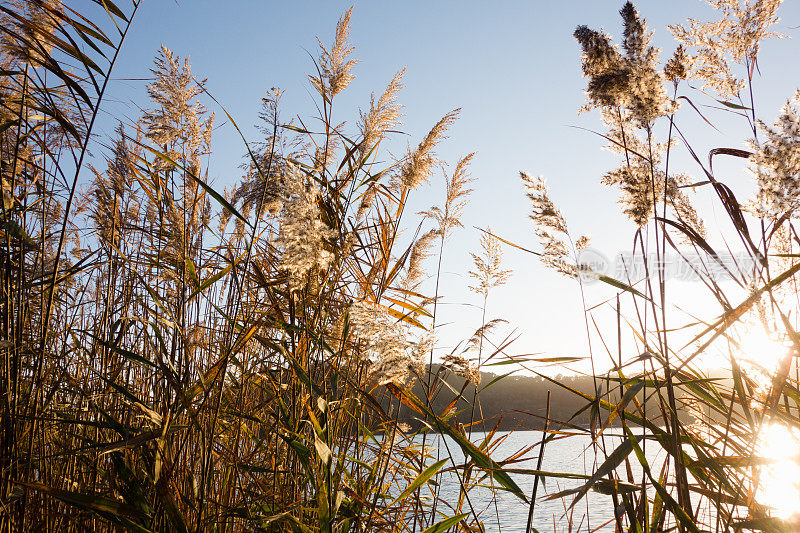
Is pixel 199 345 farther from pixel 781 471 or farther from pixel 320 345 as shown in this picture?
pixel 781 471

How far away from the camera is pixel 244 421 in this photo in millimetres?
2439

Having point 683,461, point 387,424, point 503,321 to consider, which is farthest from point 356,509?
point 503,321

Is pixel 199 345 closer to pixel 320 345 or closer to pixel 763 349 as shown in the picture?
pixel 320 345

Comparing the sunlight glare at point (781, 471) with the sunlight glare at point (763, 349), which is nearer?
the sunlight glare at point (781, 471)

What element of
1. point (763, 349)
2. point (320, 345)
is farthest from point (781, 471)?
point (320, 345)

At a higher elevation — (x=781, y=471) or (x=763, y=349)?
(x=763, y=349)

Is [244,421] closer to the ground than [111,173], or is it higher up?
closer to the ground

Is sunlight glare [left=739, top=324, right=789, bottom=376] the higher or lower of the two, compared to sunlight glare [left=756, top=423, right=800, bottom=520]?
higher

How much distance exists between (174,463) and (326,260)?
851mm

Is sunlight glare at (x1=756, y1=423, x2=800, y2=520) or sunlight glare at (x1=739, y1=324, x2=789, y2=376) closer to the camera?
sunlight glare at (x1=756, y1=423, x2=800, y2=520)

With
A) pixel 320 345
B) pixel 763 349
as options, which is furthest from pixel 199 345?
pixel 763 349

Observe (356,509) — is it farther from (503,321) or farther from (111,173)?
(111,173)

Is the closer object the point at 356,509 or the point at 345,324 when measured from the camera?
the point at 356,509

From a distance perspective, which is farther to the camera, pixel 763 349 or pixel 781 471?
pixel 763 349
